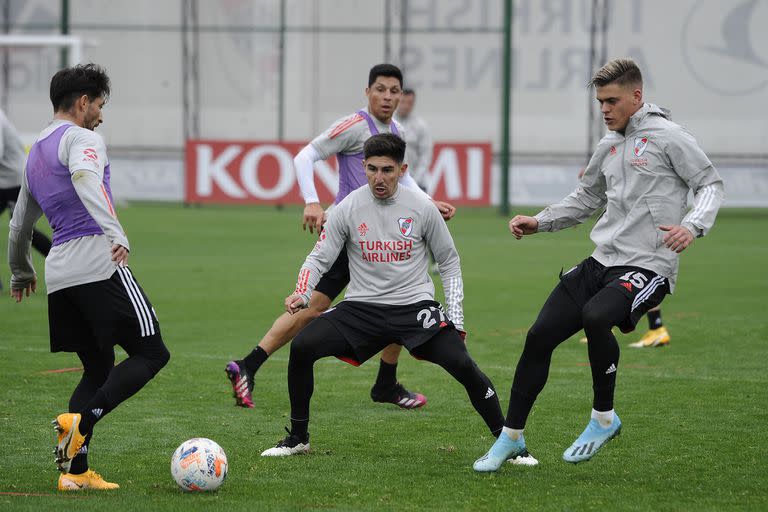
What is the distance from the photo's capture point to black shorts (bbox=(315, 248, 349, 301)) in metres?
7.99

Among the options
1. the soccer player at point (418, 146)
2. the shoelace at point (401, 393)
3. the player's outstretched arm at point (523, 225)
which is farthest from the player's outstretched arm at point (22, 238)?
the soccer player at point (418, 146)

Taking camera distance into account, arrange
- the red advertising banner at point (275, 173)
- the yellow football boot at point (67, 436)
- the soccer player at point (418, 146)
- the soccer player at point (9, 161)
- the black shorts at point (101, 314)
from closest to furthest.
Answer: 1. the yellow football boot at point (67, 436)
2. the black shorts at point (101, 314)
3. the soccer player at point (9, 161)
4. the soccer player at point (418, 146)
5. the red advertising banner at point (275, 173)

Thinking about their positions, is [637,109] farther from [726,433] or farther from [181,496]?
[181,496]

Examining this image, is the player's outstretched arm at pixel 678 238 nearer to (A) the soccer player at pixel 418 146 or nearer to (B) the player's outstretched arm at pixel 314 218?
(B) the player's outstretched arm at pixel 314 218

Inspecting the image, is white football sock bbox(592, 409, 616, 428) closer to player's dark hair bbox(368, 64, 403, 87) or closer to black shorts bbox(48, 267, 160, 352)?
black shorts bbox(48, 267, 160, 352)

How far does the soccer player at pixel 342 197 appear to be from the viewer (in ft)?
26.3

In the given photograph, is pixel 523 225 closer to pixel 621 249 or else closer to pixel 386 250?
pixel 621 249

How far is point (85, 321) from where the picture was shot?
6090 mm

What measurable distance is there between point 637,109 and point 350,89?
28037 mm

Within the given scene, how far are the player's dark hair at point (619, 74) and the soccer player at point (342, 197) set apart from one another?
181cm

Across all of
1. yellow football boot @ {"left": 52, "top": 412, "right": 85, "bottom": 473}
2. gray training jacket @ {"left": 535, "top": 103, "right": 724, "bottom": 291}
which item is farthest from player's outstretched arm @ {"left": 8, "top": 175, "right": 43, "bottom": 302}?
gray training jacket @ {"left": 535, "top": 103, "right": 724, "bottom": 291}

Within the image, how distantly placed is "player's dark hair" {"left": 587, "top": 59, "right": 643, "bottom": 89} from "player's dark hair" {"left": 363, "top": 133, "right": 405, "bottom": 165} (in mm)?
1084

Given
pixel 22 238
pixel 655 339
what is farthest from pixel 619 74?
pixel 655 339

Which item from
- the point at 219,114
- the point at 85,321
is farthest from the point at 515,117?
the point at 85,321
